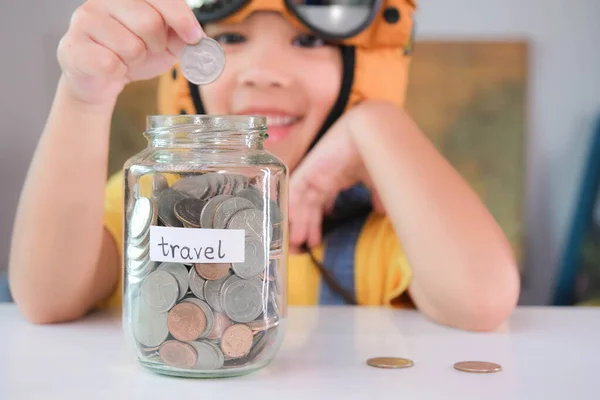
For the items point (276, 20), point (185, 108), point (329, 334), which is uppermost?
point (276, 20)

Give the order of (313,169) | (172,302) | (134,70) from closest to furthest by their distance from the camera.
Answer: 1. (172,302)
2. (134,70)
3. (313,169)

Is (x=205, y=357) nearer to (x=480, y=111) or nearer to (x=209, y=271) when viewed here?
(x=209, y=271)

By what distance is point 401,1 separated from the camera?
0.99 meters

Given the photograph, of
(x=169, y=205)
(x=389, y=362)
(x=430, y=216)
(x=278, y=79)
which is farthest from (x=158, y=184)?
(x=278, y=79)

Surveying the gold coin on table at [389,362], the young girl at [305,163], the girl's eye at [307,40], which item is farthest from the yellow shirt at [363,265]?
the gold coin on table at [389,362]

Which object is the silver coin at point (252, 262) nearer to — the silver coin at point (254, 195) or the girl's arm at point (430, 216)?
the silver coin at point (254, 195)

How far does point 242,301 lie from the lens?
1.72 feet

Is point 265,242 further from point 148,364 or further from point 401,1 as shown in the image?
point 401,1

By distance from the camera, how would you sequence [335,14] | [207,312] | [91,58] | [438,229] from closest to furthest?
1. [207,312]
2. [91,58]
3. [438,229]
4. [335,14]

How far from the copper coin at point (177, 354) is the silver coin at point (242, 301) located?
0.13ft

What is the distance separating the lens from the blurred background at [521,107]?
4.19 feet

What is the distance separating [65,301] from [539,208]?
85 centimetres

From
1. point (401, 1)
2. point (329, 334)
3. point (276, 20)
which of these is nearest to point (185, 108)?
point (276, 20)

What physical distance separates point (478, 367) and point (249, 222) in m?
0.22
